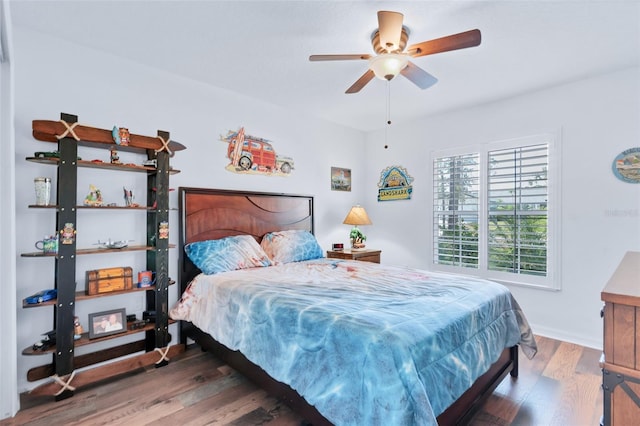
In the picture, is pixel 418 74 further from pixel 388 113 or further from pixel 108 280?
pixel 108 280

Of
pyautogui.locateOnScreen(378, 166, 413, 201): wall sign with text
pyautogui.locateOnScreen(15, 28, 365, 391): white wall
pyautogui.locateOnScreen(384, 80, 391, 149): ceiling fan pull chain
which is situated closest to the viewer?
pyautogui.locateOnScreen(15, 28, 365, 391): white wall

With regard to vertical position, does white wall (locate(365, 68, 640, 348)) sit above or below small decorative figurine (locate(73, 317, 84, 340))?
above

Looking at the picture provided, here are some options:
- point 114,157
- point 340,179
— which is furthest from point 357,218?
point 114,157

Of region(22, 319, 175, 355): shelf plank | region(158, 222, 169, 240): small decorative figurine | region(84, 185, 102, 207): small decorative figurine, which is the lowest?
region(22, 319, 175, 355): shelf plank

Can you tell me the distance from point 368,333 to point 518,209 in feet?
9.54

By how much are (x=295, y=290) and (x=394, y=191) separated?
9.52 ft

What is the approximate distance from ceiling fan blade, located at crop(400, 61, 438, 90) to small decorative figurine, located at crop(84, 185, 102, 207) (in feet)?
8.17

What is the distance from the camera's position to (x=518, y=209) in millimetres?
3439

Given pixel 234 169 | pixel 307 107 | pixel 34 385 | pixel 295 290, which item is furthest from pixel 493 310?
pixel 34 385

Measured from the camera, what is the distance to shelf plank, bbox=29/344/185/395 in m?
2.06

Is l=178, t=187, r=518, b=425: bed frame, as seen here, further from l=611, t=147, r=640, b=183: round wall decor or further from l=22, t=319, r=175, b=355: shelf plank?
l=611, t=147, r=640, b=183: round wall decor

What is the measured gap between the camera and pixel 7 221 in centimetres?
191

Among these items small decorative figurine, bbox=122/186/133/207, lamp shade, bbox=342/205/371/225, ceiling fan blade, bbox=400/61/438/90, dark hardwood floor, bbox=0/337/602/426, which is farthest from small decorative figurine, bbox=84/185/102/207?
lamp shade, bbox=342/205/371/225

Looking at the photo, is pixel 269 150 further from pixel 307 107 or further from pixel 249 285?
pixel 249 285
